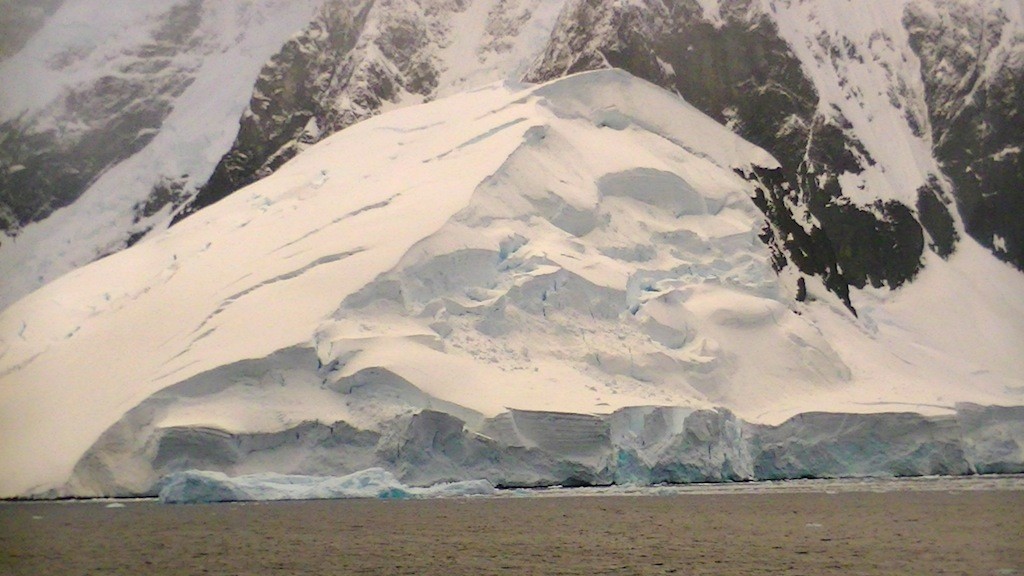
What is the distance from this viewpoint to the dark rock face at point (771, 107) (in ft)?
140

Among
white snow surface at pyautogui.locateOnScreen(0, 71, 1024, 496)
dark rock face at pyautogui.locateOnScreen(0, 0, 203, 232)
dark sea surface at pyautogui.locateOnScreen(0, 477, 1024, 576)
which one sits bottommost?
dark sea surface at pyautogui.locateOnScreen(0, 477, 1024, 576)

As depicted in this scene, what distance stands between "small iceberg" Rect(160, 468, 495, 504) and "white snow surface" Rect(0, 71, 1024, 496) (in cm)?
114

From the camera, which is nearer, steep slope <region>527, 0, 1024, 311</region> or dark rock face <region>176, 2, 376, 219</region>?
steep slope <region>527, 0, 1024, 311</region>

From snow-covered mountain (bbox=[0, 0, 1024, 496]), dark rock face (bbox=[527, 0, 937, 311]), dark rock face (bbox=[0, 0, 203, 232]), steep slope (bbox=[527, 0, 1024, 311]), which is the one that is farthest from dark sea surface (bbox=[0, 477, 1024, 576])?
dark rock face (bbox=[0, 0, 203, 232])

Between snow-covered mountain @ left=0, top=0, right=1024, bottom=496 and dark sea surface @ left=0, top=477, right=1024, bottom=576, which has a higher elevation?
snow-covered mountain @ left=0, top=0, right=1024, bottom=496

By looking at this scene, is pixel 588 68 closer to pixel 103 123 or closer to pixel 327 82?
pixel 327 82

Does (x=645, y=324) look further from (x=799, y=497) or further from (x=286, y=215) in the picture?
(x=286, y=215)

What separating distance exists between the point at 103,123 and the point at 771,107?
2937cm

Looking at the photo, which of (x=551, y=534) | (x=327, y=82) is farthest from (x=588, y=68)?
(x=551, y=534)

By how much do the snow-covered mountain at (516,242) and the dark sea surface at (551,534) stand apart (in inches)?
74.2

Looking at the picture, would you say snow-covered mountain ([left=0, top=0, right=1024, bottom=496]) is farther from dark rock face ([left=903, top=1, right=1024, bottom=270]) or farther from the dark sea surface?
the dark sea surface

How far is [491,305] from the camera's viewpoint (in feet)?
97.5

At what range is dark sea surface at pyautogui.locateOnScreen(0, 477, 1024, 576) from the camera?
48.8 feet

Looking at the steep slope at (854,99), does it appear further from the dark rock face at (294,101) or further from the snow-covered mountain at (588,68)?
the dark rock face at (294,101)
